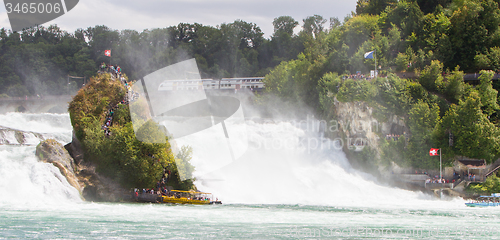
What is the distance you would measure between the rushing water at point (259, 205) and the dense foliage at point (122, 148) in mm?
2920

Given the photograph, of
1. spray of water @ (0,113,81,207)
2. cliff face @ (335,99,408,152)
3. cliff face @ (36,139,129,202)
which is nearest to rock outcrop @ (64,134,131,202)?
cliff face @ (36,139,129,202)

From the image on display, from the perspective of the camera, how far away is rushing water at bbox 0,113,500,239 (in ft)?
72.9

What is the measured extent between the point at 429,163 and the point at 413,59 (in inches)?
450

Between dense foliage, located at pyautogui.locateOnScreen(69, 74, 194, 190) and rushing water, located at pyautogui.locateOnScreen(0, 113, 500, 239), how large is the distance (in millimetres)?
2920

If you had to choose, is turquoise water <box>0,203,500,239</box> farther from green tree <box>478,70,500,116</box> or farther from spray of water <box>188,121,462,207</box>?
green tree <box>478,70,500,116</box>

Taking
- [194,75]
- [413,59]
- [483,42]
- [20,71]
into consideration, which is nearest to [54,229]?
[413,59]

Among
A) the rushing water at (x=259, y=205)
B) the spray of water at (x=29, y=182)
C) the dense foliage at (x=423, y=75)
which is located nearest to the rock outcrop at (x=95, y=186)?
the spray of water at (x=29, y=182)

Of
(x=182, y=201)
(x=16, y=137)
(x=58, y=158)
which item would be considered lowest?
(x=182, y=201)

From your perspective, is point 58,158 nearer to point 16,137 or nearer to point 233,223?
point 16,137

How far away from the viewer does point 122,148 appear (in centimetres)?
3278

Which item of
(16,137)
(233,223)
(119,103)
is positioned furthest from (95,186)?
(233,223)

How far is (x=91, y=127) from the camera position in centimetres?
3397

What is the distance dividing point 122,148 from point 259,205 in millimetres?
10208

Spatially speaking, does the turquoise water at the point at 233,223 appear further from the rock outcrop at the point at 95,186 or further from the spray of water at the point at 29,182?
the rock outcrop at the point at 95,186
